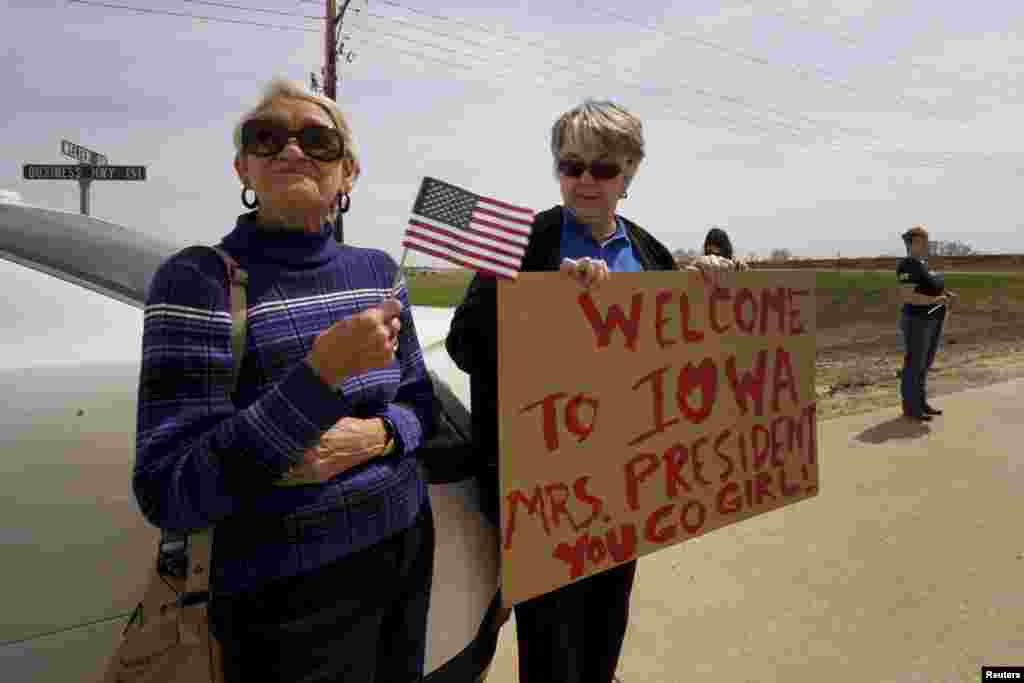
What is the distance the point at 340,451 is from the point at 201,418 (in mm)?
237

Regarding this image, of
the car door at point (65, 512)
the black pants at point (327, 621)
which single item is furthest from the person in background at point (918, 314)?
the car door at point (65, 512)

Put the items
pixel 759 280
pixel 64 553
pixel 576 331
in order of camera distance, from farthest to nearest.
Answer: pixel 759 280 → pixel 576 331 → pixel 64 553

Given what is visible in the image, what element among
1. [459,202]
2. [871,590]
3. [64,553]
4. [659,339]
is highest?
[459,202]

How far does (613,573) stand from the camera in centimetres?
183

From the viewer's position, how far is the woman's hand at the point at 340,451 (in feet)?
3.65

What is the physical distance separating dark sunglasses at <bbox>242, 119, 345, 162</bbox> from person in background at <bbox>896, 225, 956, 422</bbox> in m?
5.48

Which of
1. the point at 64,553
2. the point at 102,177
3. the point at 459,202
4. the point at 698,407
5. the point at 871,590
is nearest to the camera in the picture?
the point at 64,553

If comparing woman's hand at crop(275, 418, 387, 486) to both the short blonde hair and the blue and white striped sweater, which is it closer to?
the blue and white striped sweater

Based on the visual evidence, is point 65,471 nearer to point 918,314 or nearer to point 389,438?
point 389,438

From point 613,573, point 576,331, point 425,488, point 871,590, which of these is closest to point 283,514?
point 425,488

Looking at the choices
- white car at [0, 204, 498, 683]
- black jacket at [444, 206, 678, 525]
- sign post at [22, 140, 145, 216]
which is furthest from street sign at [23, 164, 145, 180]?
black jacket at [444, 206, 678, 525]

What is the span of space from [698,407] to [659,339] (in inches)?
11.1

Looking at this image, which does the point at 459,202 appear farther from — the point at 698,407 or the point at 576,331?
the point at 698,407

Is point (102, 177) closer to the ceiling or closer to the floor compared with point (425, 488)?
closer to the ceiling
